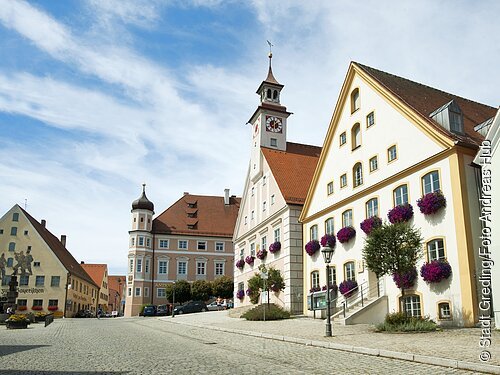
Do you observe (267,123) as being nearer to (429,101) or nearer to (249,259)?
(249,259)

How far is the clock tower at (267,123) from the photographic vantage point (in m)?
44.1

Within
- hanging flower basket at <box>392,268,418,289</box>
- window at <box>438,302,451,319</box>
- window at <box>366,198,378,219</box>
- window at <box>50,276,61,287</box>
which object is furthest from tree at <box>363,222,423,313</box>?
window at <box>50,276,61,287</box>

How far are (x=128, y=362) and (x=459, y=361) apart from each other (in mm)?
7088

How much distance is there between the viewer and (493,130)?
17.8m

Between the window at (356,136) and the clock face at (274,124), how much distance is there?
17.7 metres

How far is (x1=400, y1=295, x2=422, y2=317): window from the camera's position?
2109 centimetres

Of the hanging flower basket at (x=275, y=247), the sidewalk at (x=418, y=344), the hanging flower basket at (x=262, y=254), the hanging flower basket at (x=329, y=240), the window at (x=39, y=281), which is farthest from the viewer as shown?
the window at (x=39, y=281)

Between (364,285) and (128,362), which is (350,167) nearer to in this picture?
(364,285)

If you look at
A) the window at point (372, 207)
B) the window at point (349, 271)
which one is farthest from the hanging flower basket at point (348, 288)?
the window at point (372, 207)

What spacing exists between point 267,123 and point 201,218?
114 feet

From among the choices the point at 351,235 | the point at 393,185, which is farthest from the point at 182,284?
the point at 393,185

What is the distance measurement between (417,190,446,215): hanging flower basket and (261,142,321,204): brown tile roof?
1473cm

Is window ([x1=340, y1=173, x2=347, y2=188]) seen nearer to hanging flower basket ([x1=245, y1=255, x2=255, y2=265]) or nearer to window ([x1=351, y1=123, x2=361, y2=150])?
window ([x1=351, y1=123, x2=361, y2=150])

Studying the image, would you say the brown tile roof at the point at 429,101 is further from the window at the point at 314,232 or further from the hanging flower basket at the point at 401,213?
the window at the point at 314,232
